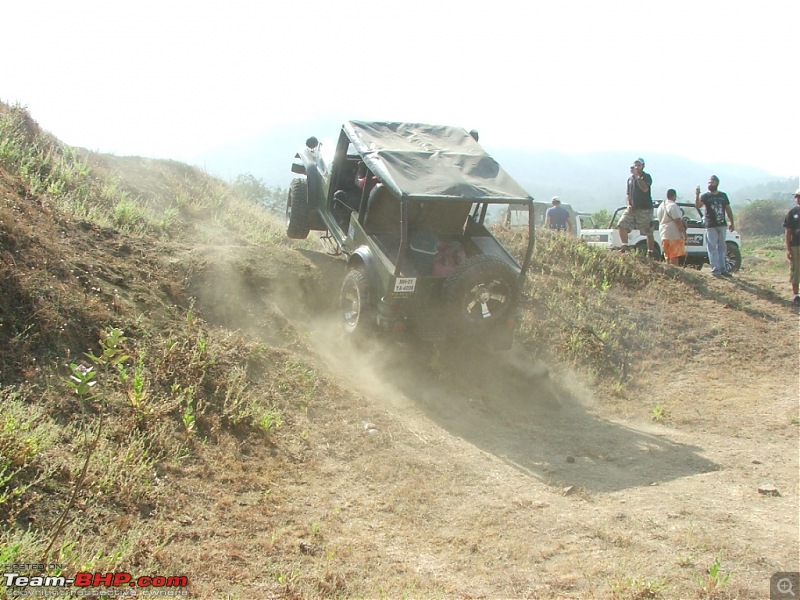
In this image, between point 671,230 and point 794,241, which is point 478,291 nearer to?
point 671,230

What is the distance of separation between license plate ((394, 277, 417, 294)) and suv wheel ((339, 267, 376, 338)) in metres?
0.56

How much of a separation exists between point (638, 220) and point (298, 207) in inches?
253

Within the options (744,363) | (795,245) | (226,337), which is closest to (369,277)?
(226,337)

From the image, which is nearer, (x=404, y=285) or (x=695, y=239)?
(x=404, y=285)

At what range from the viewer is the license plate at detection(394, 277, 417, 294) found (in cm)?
759

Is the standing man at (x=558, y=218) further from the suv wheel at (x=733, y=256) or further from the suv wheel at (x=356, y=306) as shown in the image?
the suv wheel at (x=356, y=306)

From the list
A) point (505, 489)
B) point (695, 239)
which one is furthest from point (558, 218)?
point (505, 489)

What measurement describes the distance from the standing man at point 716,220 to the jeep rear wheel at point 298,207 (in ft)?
24.2

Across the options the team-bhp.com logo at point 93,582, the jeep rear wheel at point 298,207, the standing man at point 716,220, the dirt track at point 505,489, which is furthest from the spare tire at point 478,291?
the standing man at point 716,220

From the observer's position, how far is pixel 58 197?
8750 millimetres

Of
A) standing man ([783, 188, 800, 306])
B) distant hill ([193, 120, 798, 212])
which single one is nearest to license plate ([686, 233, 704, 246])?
standing man ([783, 188, 800, 306])

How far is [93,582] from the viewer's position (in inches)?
136

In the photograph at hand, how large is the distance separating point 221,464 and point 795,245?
1074cm

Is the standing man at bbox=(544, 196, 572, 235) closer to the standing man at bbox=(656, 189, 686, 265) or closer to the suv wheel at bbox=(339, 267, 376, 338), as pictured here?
the standing man at bbox=(656, 189, 686, 265)
